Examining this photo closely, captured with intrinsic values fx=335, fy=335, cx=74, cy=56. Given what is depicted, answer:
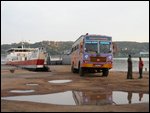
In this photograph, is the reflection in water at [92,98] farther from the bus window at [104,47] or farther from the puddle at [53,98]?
the bus window at [104,47]

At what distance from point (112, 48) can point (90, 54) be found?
1.84m

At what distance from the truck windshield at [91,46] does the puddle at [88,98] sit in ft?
32.8

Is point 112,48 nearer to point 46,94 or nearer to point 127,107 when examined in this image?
point 46,94

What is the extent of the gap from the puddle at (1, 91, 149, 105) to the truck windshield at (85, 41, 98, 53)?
1000cm

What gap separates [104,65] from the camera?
83.5 feet

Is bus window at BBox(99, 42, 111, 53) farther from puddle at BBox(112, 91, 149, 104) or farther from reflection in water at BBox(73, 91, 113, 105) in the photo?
reflection in water at BBox(73, 91, 113, 105)

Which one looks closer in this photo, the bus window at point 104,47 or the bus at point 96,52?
the bus at point 96,52

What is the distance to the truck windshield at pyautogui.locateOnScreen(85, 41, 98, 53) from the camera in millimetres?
25266

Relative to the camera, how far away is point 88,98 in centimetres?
1347

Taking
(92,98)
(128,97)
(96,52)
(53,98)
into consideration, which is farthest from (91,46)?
(53,98)

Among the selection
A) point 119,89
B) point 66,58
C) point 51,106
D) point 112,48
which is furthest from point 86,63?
point 66,58

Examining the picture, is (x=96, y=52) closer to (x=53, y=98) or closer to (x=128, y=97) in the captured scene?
(x=128, y=97)

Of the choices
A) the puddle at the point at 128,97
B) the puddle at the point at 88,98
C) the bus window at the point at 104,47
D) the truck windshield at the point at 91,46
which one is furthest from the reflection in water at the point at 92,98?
the bus window at the point at 104,47

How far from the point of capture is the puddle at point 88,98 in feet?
40.8
